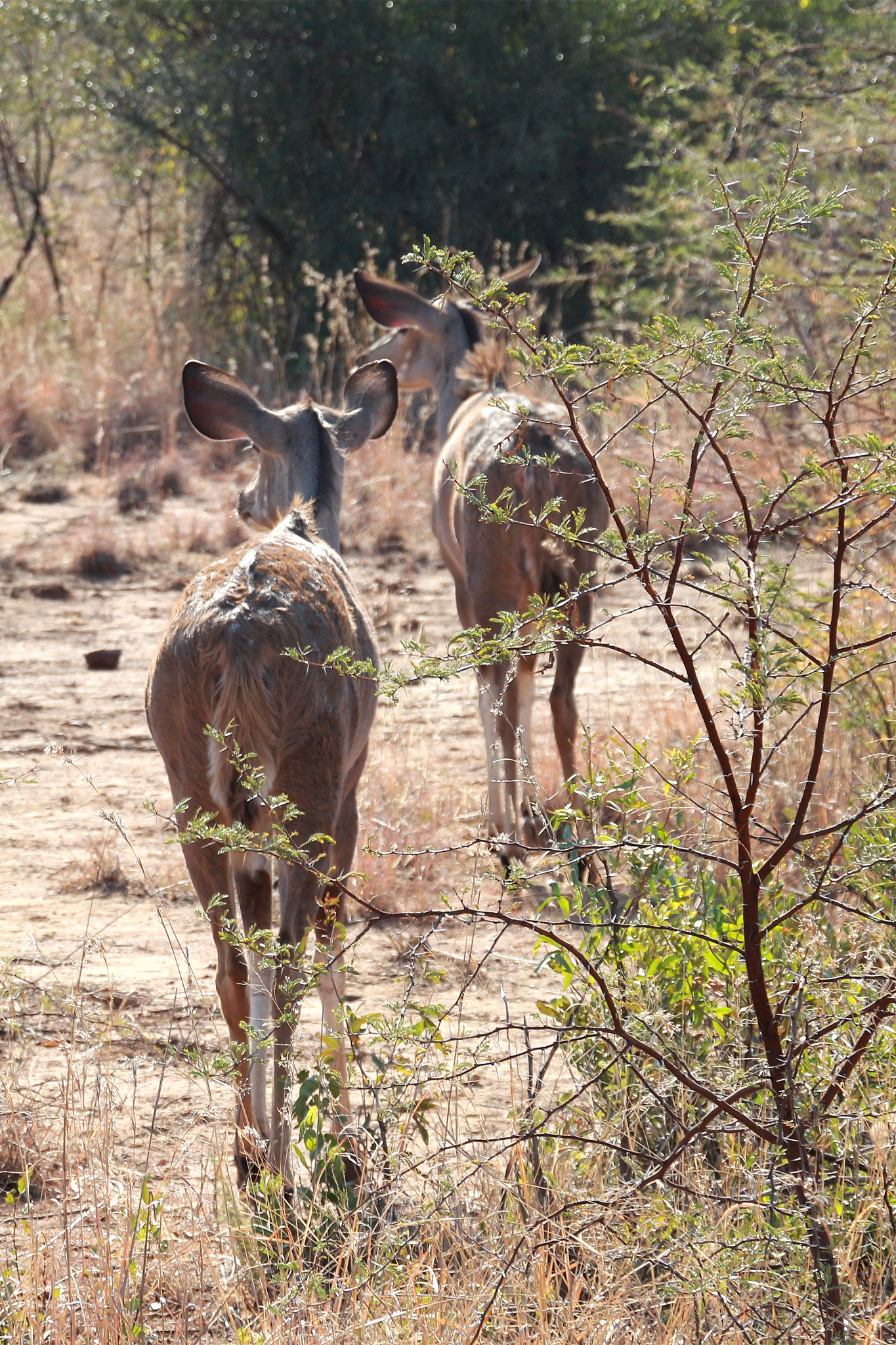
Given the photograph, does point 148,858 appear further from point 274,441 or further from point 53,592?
point 53,592

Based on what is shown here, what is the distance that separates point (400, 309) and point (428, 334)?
21cm

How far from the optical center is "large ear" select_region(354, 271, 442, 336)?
26.2 ft

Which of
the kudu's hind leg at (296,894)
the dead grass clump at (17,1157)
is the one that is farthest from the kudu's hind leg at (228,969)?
the dead grass clump at (17,1157)

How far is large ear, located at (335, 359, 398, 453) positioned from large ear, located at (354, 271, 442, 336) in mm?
2149

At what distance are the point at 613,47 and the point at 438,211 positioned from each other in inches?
101

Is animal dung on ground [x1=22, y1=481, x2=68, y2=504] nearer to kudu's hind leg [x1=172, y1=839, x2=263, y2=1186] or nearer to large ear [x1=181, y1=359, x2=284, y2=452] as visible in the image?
large ear [x1=181, y1=359, x2=284, y2=452]

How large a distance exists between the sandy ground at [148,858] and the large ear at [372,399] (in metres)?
1.55

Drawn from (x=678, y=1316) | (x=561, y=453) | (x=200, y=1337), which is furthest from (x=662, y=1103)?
(x=561, y=453)

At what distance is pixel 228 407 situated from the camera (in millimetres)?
5336

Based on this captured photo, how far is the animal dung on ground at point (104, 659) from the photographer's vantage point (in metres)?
8.37

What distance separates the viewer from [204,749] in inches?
151

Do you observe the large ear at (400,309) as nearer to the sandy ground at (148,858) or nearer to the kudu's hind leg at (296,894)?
the sandy ground at (148,858)

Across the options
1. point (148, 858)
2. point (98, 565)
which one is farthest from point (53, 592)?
point (148, 858)

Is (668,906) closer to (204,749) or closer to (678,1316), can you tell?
(678,1316)
